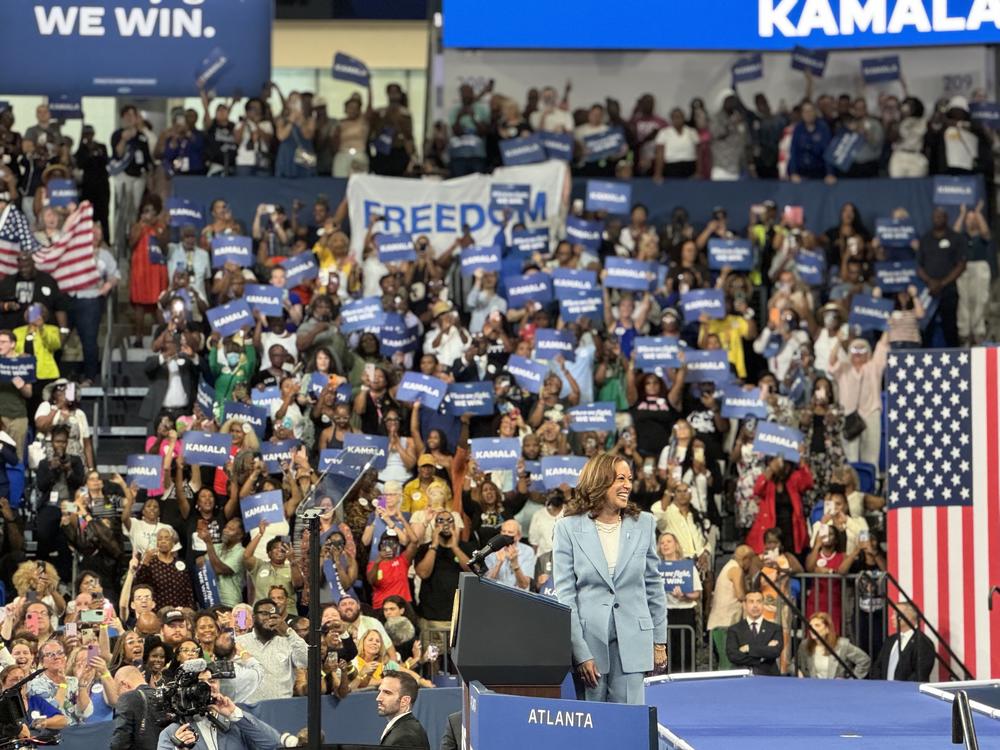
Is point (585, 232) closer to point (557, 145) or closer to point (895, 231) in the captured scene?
point (557, 145)

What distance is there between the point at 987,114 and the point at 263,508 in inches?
409

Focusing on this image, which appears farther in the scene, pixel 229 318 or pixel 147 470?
pixel 229 318

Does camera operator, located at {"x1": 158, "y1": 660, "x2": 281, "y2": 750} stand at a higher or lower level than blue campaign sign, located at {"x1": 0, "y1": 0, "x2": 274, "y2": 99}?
lower

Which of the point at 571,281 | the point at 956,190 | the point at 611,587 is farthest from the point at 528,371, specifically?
the point at 611,587

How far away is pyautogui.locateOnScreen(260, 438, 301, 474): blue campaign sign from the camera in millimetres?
15297

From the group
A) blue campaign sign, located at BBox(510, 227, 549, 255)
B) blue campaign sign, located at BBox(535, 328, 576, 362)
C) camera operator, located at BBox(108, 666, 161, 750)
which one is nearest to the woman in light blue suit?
camera operator, located at BBox(108, 666, 161, 750)

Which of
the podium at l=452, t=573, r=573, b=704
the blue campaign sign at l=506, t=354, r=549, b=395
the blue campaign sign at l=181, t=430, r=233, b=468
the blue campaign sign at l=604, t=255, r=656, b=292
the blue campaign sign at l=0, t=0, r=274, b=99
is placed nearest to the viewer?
the podium at l=452, t=573, r=573, b=704

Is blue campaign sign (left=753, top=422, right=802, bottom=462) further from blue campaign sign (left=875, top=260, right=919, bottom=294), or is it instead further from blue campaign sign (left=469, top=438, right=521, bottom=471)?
blue campaign sign (left=875, top=260, right=919, bottom=294)

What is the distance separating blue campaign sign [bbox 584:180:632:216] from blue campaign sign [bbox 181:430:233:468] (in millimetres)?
5887

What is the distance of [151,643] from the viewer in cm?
1207

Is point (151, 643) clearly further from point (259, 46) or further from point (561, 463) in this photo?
point (259, 46)

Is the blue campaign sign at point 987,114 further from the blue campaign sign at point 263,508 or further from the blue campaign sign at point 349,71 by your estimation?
the blue campaign sign at point 263,508

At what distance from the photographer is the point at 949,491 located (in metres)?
13.7

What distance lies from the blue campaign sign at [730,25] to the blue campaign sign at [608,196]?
4.57 feet
